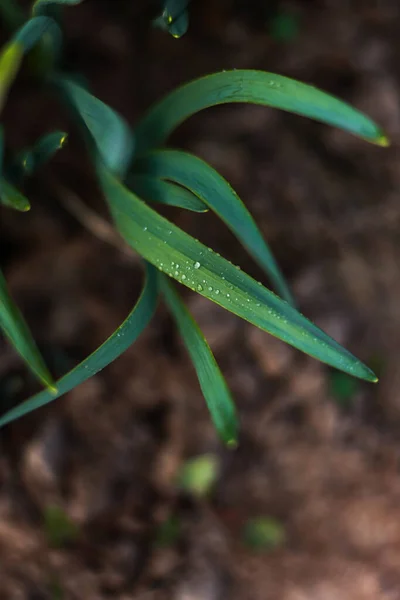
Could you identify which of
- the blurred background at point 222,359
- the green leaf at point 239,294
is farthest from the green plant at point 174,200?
the blurred background at point 222,359

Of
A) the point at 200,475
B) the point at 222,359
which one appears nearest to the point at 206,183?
the point at 222,359

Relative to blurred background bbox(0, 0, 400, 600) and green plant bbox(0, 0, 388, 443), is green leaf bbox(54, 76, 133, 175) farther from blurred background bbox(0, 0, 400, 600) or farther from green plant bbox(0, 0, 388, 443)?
blurred background bbox(0, 0, 400, 600)

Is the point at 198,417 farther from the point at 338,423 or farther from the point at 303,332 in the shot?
the point at 303,332

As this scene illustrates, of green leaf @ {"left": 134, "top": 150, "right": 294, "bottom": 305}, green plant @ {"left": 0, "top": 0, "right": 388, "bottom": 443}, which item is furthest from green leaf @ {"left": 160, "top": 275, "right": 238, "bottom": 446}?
green leaf @ {"left": 134, "top": 150, "right": 294, "bottom": 305}

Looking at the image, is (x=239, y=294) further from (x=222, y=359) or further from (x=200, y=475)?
(x=200, y=475)

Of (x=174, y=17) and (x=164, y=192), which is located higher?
(x=174, y=17)
